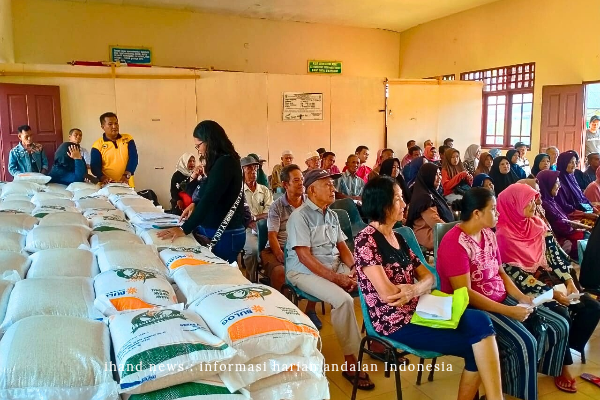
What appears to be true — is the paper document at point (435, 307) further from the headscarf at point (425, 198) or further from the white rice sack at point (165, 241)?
the headscarf at point (425, 198)

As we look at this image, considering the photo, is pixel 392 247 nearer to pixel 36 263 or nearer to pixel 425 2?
pixel 36 263

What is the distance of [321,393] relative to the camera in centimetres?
159

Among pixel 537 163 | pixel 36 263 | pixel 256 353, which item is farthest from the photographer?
pixel 537 163

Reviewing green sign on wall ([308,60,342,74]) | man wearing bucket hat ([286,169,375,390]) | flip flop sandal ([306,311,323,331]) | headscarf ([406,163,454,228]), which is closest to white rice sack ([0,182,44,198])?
man wearing bucket hat ([286,169,375,390])

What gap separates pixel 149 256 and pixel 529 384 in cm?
185

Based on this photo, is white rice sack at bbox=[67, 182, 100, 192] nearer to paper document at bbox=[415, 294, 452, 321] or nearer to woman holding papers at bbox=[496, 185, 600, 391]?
paper document at bbox=[415, 294, 452, 321]

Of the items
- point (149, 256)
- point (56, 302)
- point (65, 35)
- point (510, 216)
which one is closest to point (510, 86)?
point (510, 216)

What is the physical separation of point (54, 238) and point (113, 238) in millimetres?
272

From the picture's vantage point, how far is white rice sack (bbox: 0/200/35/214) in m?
3.16

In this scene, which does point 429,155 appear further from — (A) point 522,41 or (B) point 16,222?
(B) point 16,222

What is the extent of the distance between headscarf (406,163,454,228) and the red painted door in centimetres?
502

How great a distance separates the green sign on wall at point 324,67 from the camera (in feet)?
38.0

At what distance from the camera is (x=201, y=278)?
6.51 feet

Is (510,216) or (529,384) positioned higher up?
(510,216)
